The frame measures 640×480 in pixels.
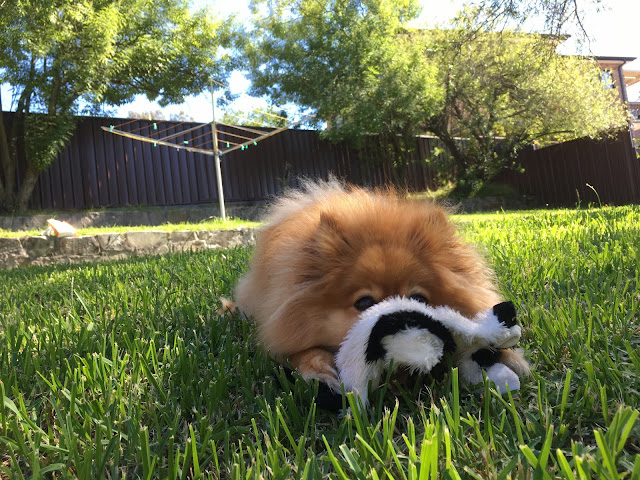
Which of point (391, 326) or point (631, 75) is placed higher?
point (631, 75)

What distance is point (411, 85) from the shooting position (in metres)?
13.7

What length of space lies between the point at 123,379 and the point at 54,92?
10515 mm

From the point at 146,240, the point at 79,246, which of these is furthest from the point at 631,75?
the point at 79,246

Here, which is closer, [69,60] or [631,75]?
[69,60]

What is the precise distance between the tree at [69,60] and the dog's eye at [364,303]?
9.89 metres

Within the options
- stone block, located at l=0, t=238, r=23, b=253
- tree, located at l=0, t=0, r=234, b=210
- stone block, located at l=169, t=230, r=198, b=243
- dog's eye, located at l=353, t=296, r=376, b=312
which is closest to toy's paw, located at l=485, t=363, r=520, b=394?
dog's eye, located at l=353, t=296, r=376, b=312

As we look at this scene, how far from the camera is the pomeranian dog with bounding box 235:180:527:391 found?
4.43 ft

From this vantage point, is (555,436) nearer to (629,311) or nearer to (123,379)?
(629,311)

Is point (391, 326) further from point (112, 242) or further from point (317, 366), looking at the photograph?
point (112, 242)

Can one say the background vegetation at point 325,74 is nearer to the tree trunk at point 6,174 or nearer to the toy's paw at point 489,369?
the tree trunk at point 6,174

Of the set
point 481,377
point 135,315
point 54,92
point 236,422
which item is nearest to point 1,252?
point 54,92

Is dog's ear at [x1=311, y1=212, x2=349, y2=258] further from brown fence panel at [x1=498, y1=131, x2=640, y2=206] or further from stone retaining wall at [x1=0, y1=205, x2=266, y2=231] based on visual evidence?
brown fence panel at [x1=498, y1=131, x2=640, y2=206]

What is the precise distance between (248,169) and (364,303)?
12.5m

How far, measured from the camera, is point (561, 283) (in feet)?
7.36
